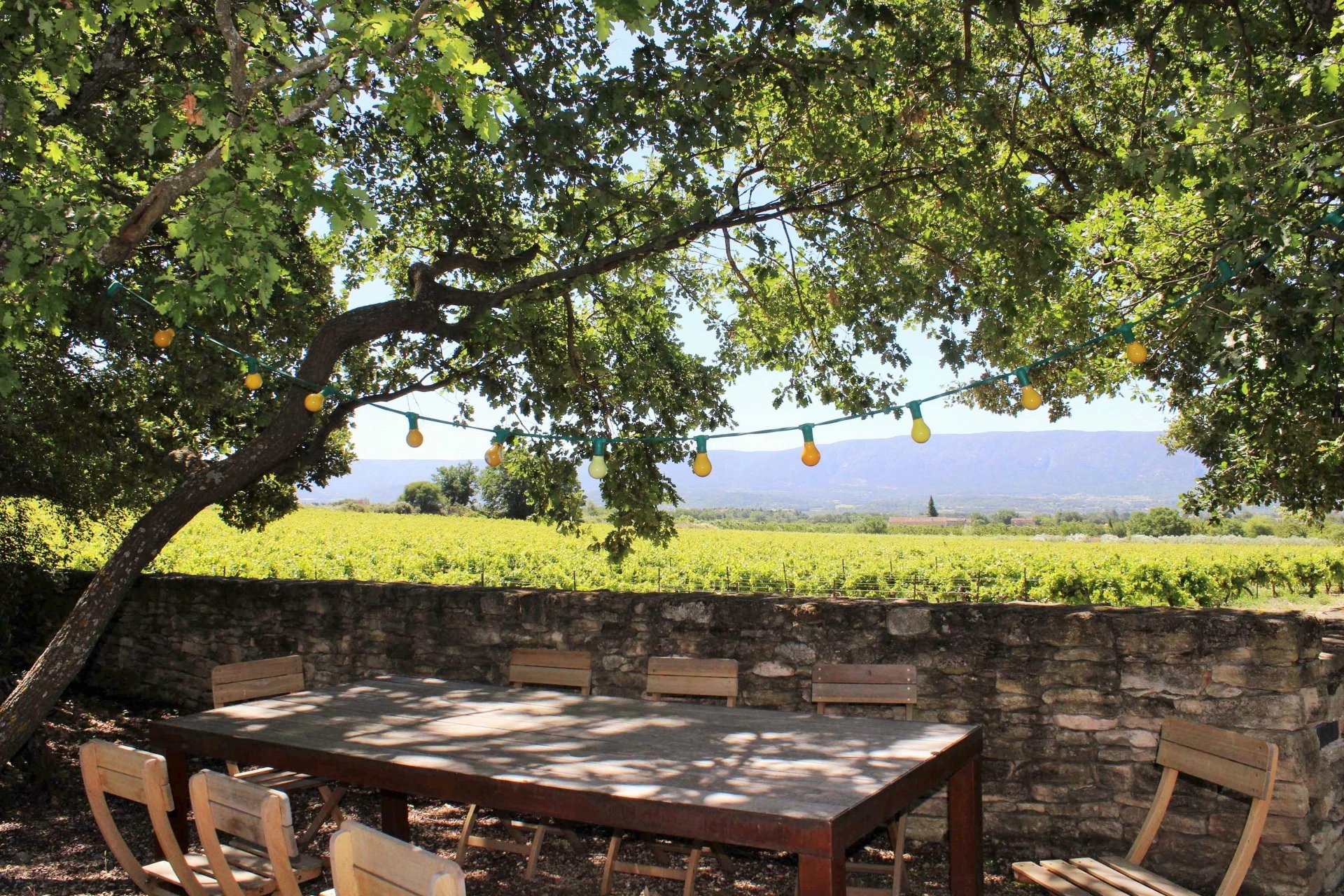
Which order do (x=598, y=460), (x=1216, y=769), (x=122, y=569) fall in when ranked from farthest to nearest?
(x=122, y=569), (x=598, y=460), (x=1216, y=769)

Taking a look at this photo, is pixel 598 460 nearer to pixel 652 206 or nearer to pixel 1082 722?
pixel 652 206

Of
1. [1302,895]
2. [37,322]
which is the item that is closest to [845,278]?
[1302,895]

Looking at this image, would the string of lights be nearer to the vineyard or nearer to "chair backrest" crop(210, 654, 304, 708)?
"chair backrest" crop(210, 654, 304, 708)

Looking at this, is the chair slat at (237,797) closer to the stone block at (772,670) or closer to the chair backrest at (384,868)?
the chair backrest at (384,868)

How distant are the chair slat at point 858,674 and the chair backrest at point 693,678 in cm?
38

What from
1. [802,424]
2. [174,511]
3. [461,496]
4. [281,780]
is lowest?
[281,780]

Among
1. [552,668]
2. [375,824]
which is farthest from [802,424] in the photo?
[375,824]

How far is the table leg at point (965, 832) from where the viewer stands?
300cm

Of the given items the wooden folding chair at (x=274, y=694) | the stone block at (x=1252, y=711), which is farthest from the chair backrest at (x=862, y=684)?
the wooden folding chair at (x=274, y=694)

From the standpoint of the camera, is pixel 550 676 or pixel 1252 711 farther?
pixel 550 676

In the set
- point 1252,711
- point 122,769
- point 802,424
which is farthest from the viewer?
point 802,424

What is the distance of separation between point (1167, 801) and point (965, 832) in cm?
74

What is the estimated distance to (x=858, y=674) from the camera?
3.84 m

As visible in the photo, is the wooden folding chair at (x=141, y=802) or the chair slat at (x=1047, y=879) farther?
the chair slat at (x=1047, y=879)
